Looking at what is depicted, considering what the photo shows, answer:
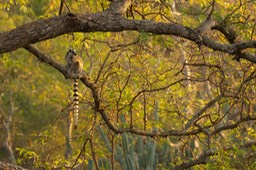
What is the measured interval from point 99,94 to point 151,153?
6.07 m

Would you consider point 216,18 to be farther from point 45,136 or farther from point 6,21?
point 6,21

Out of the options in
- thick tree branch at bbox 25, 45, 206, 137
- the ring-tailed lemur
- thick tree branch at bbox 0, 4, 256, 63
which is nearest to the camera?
thick tree branch at bbox 0, 4, 256, 63

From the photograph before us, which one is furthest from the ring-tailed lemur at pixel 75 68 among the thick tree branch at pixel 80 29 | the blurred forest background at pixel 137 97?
the thick tree branch at pixel 80 29

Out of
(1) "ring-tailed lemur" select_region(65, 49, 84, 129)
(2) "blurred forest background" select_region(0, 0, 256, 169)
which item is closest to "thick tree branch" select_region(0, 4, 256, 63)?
(2) "blurred forest background" select_region(0, 0, 256, 169)

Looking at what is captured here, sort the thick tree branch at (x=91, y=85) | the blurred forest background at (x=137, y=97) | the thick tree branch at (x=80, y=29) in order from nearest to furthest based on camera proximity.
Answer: the thick tree branch at (x=80, y=29)
the thick tree branch at (x=91, y=85)
the blurred forest background at (x=137, y=97)

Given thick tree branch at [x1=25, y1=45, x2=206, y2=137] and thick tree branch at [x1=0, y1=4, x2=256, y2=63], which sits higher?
thick tree branch at [x1=0, y1=4, x2=256, y2=63]

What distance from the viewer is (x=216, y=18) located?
6629 mm

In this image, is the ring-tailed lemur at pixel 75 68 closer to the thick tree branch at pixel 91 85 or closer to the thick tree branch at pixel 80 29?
the thick tree branch at pixel 91 85

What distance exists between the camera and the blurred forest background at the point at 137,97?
7914 millimetres

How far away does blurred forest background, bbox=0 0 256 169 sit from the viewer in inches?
312

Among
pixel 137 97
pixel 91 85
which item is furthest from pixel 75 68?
pixel 137 97

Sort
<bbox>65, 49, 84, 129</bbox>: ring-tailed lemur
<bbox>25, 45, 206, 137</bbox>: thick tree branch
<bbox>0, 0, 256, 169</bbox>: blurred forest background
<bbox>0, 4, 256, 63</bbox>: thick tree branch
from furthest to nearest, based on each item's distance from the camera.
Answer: <bbox>65, 49, 84, 129</bbox>: ring-tailed lemur, <bbox>0, 0, 256, 169</bbox>: blurred forest background, <bbox>25, 45, 206, 137</bbox>: thick tree branch, <bbox>0, 4, 256, 63</bbox>: thick tree branch

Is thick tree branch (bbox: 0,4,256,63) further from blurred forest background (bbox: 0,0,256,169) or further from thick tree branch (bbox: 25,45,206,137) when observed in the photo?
thick tree branch (bbox: 25,45,206,137)

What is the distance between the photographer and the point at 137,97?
9.35m
